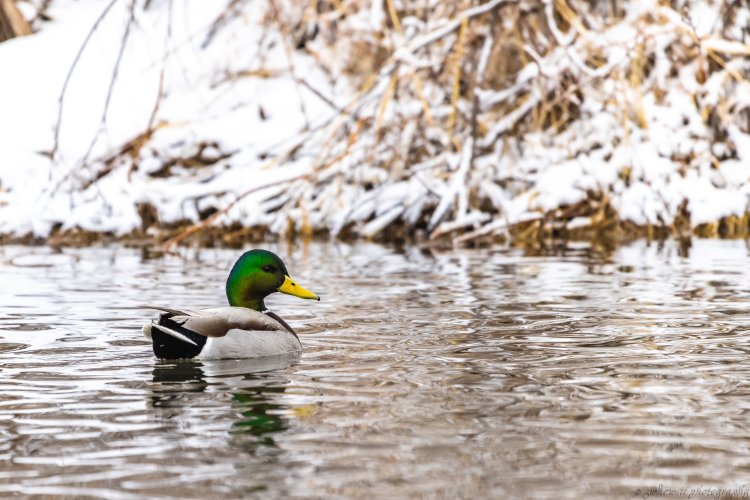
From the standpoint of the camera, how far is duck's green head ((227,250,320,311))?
26.1 ft

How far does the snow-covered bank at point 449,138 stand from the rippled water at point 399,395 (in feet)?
13.7

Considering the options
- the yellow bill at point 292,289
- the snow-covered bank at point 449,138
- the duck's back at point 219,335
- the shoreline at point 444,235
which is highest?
the snow-covered bank at point 449,138

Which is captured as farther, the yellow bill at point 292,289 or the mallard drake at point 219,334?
the yellow bill at point 292,289

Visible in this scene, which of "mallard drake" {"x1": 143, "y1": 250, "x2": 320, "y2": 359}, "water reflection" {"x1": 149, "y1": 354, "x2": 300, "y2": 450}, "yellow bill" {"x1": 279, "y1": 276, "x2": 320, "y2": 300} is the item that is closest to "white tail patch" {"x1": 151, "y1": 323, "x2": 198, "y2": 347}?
"mallard drake" {"x1": 143, "y1": 250, "x2": 320, "y2": 359}

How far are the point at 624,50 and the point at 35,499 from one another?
11.4 metres

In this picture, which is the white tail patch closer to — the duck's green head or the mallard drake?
the mallard drake

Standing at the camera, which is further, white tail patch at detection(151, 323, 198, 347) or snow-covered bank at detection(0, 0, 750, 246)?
snow-covered bank at detection(0, 0, 750, 246)

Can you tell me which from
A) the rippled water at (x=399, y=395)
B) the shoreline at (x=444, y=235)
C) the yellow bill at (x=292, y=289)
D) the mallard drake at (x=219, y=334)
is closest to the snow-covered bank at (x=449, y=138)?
the shoreline at (x=444, y=235)

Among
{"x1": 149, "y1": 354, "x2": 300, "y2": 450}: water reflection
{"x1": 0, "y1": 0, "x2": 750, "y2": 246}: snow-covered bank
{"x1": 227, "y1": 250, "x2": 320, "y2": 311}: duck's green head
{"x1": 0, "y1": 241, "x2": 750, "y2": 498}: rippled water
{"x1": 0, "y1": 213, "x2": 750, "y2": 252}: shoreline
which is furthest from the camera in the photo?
{"x1": 0, "y1": 213, "x2": 750, "y2": 252}: shoreline

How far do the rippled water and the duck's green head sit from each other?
0.36 meters

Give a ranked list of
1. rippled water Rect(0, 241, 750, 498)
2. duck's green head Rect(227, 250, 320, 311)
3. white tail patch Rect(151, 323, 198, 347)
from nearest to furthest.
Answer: rippled water Rect(0, 241, 750, 498), white tail patch Rect(151, 323, 198, 347), duck's green head Rect(227, 250, 320, 311)

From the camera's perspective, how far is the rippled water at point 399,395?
4.56 m

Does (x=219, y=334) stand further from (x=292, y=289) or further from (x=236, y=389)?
(x=292, y=289)

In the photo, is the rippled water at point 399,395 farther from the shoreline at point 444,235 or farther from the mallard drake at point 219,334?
the shoreline at point 444,235
